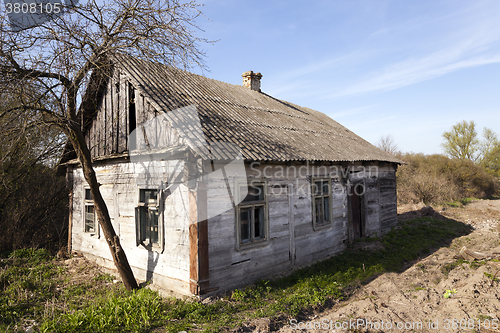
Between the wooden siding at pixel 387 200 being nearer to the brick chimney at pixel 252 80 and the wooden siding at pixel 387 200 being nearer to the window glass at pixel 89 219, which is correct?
the brick chimney at pixel 252 80

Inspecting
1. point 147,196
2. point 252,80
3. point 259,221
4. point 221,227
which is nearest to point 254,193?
point 259,221

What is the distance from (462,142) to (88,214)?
41.9 metres

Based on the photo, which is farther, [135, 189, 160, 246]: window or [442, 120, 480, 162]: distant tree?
[442, 120, 480, 162]: distant tree

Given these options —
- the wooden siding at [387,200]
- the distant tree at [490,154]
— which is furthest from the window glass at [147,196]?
the distant tree at [490,154]

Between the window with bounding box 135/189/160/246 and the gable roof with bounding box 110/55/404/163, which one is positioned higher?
the gable roof with bounding box 110/55/404/163

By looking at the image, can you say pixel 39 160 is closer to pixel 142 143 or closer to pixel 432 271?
pixel 142 143

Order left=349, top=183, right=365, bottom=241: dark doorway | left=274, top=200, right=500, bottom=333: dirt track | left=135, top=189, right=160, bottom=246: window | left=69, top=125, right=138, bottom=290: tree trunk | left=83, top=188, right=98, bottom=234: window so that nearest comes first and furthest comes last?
left=274, top=200, right=500, bottom=333: dirt track, left=69, top=125, right=138, bottom=290: tree trunk, left=135, top=189, right=160, bottom=246: window, left=83, top=188, right=98, bottom=234: window, left=349, top=183, right=365, bottom=241: dark doorway

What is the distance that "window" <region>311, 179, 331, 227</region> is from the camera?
8984 mm

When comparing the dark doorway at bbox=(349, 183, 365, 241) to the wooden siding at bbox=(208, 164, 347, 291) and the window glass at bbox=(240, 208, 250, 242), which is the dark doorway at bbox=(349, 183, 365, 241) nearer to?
the wooden siding at bbox=(208, 164, 347, 291)

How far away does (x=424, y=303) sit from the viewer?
603 centimetres

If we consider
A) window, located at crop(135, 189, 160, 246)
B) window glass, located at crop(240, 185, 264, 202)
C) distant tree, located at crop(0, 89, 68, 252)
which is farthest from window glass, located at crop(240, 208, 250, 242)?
distant tree, located at crop(0, 89, 68, 252)

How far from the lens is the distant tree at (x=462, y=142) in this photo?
36125mm

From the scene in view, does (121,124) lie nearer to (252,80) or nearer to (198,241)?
(198,241)

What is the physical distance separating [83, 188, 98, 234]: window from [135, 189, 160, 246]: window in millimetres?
3074
